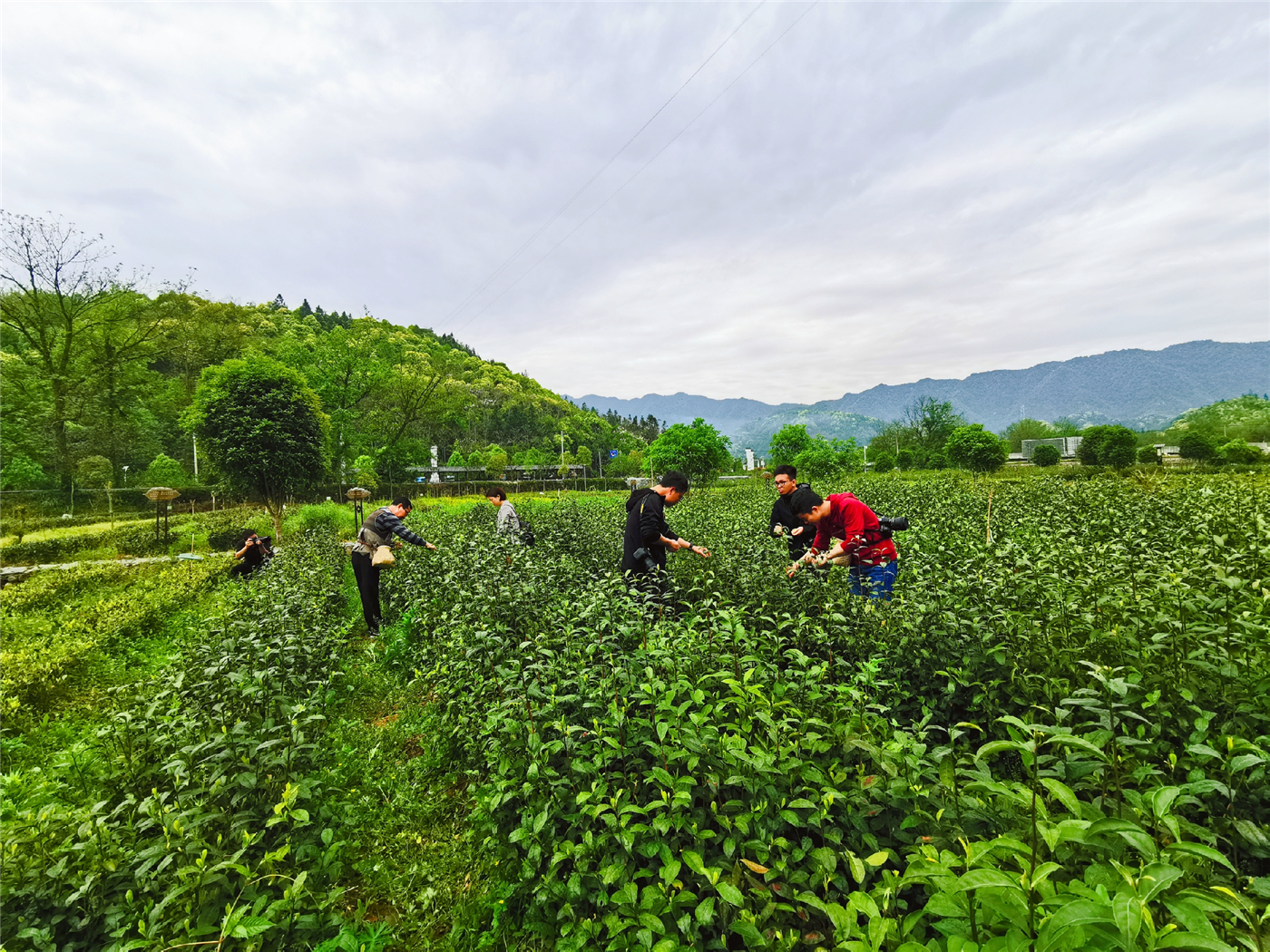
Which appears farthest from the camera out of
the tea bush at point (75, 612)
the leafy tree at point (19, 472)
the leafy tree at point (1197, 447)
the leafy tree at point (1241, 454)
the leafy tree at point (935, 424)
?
the leafy tree at point (935, 424)

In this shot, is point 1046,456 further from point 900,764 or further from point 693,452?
point 900,764

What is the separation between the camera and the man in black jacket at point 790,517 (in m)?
6.09

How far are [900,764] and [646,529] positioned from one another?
11.7ft

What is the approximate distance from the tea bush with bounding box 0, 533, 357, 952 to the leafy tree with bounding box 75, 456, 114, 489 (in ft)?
106

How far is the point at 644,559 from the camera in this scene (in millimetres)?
5309

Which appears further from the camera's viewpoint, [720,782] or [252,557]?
[252,557]

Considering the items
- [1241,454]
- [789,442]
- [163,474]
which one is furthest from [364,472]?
[1241,454]

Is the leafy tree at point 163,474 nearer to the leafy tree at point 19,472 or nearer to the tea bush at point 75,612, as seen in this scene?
the leafy tree at point 19,472

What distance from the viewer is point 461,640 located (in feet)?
12.0

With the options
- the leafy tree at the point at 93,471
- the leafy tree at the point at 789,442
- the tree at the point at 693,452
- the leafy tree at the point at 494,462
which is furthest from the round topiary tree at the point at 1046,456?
the leafy tree at the point at 93,471

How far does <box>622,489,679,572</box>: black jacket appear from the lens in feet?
17.2

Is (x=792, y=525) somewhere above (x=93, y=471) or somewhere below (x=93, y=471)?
below

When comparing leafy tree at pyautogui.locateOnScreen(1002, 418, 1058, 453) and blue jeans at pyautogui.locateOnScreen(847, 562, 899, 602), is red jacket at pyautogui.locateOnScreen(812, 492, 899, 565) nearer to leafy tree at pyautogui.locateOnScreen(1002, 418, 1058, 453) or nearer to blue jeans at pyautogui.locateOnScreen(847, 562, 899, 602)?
blue jeans at pyautogui.locateOnScreen(847, 562, 899, 602)

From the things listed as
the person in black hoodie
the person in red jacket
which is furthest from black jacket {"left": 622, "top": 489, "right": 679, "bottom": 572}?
the person in red jacket
